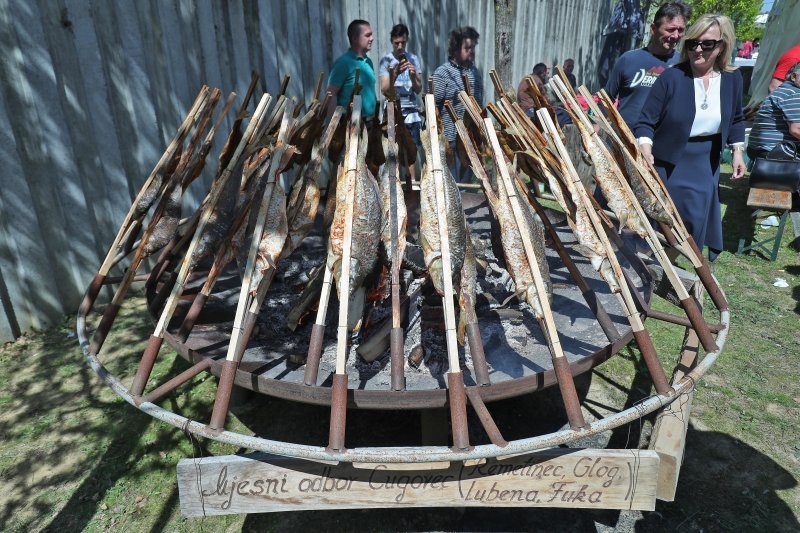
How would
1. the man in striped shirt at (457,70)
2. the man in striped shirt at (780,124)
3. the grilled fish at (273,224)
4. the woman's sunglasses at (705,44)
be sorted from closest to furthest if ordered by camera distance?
the grilled fish at (273,224) → the woman's sunglasses at (705,44) → the man in striped shirt at (780,124) → the man in striped shirt at (457,70)

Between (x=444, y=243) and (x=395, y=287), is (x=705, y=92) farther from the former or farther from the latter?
(x=395, y=287)

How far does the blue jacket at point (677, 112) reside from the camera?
11.8ft

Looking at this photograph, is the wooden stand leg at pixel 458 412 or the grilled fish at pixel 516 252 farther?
the grilled fish at pixel 516 252

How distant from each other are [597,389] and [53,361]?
390 cm

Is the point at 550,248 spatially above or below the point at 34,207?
below

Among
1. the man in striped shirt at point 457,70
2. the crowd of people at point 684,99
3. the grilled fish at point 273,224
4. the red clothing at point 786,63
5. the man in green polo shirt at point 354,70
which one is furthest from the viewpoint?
the red clothing at point 786,63

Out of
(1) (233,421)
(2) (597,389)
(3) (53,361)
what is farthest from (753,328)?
(3) (53,361)

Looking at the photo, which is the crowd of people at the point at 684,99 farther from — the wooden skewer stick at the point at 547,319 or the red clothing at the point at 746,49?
the red clothing at the point at 746,49

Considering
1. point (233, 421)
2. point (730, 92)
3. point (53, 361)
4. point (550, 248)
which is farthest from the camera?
point (550, 248)

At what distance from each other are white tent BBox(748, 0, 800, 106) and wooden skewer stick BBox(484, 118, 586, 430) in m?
11.1

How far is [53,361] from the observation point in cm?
391

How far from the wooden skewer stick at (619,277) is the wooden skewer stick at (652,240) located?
210 mm

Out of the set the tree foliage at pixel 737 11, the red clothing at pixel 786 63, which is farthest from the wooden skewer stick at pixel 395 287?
the tree foliage at pixel 737 11

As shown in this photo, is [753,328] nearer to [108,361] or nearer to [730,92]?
[730,92]
